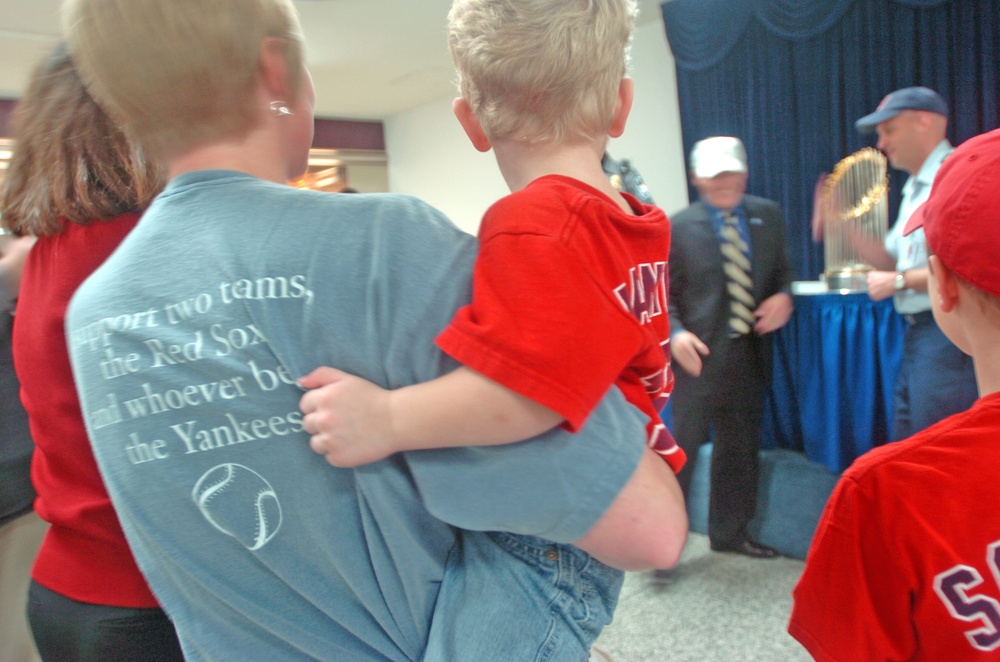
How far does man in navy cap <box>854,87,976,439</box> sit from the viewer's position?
7.66 feet

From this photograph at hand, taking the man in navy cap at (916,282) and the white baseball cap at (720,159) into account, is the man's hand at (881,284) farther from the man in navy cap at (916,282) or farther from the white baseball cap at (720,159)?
the white baseball cap at (720,159)

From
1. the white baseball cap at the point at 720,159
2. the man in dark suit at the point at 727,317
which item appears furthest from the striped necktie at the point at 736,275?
the white baseball cap at the point at 720,159

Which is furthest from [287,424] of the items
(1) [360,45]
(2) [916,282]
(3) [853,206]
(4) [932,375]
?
(1) [360,45]

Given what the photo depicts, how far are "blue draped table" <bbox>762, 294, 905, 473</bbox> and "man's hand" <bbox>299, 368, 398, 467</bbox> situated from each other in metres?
2.87

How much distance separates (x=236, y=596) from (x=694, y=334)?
2514 mm

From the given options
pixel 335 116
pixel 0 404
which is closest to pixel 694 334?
pixel 0 404

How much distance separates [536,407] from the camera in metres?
0.54

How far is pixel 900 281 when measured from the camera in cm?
256

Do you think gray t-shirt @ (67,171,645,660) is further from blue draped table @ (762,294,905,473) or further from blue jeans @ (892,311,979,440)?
blue draped table @ (762,294,905,473)

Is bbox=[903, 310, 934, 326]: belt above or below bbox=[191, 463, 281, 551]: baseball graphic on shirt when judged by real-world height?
below

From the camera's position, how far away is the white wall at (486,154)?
17.5 feet

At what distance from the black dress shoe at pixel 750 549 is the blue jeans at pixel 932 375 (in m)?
0.76

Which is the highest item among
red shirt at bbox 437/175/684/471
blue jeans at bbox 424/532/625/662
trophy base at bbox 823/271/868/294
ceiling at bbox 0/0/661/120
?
ceiling at bbox 0/0/661/120

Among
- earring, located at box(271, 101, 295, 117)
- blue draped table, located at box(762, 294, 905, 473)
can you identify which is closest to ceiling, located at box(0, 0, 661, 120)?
blue draped table, located at box(762, 294, 905, 473)
